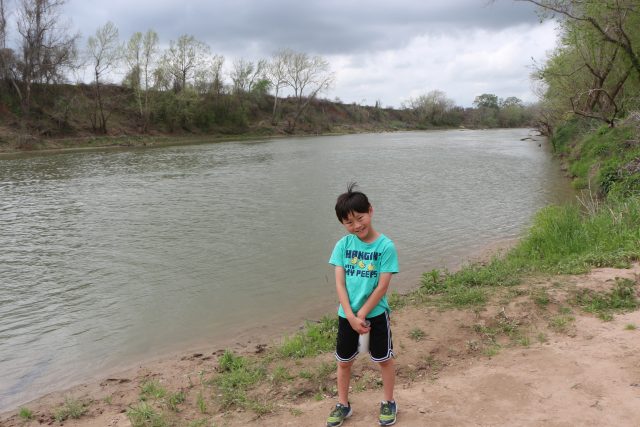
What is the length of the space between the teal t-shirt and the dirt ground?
0.97m

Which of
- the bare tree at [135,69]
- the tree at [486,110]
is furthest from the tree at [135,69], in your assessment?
the tree at [486,110]

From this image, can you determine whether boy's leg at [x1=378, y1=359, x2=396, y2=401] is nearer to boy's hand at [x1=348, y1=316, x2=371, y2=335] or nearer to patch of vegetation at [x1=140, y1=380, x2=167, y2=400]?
boy's hand at [x1=348, y1=316, x2=371, y2=335]

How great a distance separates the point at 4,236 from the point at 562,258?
13.2m

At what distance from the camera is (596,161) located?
18.3m

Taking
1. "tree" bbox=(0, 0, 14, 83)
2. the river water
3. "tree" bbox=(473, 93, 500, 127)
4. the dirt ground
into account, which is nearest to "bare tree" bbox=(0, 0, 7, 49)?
"tree" bbox=(0, 0, 14, 83)

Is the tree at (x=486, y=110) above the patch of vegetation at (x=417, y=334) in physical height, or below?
above

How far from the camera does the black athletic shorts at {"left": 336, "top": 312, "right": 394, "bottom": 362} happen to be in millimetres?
3746

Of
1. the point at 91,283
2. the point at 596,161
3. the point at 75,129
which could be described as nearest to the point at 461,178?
the point at 596,161

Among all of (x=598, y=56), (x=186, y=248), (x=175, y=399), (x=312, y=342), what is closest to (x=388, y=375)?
(x=312, y=342)

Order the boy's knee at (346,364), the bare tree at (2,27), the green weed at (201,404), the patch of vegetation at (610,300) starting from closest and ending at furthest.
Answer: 1. the boy's knee at (346,364)
2. the green weed at (201,404)
3. the patch of vegetation at (610,300)
4. the bare tree at (2,27)

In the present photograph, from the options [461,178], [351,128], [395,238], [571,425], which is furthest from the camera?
[351,128]

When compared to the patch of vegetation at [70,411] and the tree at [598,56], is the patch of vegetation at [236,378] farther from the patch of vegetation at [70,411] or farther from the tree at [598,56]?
the tree at [598,56]

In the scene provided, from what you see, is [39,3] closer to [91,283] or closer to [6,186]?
[6,186]

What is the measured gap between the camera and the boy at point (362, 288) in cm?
363
